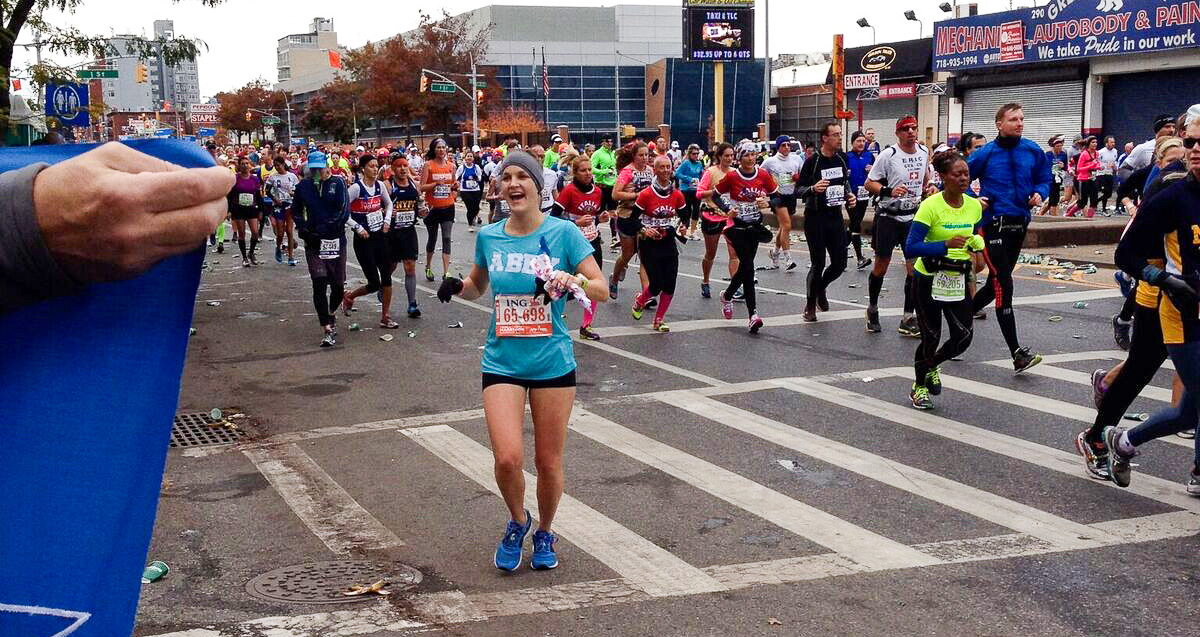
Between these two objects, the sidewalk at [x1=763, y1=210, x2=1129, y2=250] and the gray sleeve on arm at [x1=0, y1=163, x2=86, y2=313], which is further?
the sidewalk at [x1=763, y1=210, x2=1129, y2=250]

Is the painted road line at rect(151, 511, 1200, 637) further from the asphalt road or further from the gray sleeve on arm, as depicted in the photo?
the gray sleeve on arm

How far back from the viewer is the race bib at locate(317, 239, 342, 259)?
41.7ft

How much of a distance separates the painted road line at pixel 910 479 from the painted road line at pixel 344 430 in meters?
1.70

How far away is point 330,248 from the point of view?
12.7 m

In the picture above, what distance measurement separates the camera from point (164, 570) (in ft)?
18.7

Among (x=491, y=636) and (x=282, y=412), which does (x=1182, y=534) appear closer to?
(x=491, y=636)

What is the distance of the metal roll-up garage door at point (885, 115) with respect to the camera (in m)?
52.0

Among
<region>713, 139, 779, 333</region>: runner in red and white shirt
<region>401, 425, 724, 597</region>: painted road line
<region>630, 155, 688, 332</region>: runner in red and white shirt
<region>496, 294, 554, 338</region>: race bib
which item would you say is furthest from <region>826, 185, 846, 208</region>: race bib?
<region>496, 294, 554, 338</region>: race bib

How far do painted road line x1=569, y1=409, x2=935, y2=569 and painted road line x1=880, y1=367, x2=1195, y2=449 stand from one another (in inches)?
115

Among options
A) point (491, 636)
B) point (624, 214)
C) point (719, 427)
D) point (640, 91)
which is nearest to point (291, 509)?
point (491, 636)

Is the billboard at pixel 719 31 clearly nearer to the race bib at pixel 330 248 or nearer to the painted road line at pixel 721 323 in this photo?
the painted road line at pixel 721 323

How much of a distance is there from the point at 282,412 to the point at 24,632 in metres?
8.20

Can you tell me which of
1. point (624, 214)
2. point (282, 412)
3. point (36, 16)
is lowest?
point (282, 412)

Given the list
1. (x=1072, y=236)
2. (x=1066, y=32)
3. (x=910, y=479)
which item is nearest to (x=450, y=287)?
(x=910, y=479)
